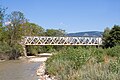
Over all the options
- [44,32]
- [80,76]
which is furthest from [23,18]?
[80,76]

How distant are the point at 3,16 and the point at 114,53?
129 feet

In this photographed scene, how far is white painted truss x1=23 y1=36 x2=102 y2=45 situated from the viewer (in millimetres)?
86387

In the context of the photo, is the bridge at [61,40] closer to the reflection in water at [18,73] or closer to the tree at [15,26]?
the tree at [15,26]

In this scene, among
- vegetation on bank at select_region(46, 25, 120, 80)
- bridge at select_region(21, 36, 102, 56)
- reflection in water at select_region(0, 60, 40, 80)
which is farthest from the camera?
bridge at select_region(21, 36, 102, 56)

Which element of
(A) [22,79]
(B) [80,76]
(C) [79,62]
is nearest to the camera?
(B) [80,76]

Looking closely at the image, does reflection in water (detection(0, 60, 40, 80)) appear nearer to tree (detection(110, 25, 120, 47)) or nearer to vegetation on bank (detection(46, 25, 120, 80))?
vegetation on bank (detection(46, 25, 120, 80))

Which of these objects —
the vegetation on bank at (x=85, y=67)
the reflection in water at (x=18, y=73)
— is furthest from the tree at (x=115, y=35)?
the vegetation on bank at (x=85, y=67)

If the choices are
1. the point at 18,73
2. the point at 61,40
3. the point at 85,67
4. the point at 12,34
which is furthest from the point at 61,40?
the point at 85,67

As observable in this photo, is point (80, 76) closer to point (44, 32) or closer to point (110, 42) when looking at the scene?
point (110, 42)

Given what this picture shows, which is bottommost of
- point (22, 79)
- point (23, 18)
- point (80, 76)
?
point (22, 79)

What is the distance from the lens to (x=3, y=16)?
2621 inches

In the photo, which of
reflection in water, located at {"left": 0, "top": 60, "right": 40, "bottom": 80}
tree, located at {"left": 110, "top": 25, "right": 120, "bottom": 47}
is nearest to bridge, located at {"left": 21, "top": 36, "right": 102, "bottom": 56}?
tree, located at {"left": 110, "top": 25, "right": 120, "bottom": 47}

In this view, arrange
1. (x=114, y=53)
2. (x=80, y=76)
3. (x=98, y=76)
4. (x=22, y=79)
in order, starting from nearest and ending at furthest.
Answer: (x=98, y=76) → (x=80, y=76) → (x=22, y=79) → (x=114, y=53)

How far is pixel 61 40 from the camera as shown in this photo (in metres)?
95.1
